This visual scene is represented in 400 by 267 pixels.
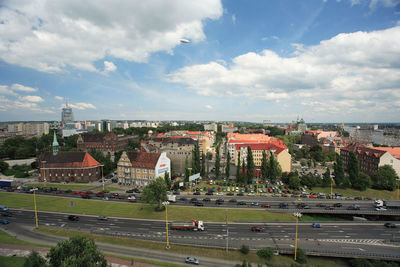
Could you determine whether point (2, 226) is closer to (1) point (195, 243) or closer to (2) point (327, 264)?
(1) point (195, 243)

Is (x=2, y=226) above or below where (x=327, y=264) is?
above

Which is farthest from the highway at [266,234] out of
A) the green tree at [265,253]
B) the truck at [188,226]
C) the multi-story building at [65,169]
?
the multi-story building at [65,169]

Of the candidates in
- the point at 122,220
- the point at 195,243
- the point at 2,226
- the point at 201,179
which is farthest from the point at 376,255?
the point at 2,226

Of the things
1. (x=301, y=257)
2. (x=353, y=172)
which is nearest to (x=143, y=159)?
(x=301, y=257)

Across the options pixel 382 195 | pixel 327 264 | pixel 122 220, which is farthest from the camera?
pixel 382 195

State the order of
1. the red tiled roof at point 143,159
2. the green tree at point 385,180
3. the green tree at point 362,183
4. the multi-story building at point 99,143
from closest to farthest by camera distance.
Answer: the green tree at point 362,183 → the green tree at point 385,180 → the red tiled roof at point 143,159 → the multi-story building at point 99,143

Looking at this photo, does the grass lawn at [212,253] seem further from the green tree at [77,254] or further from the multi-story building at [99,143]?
the multi-story building at [99,143]
